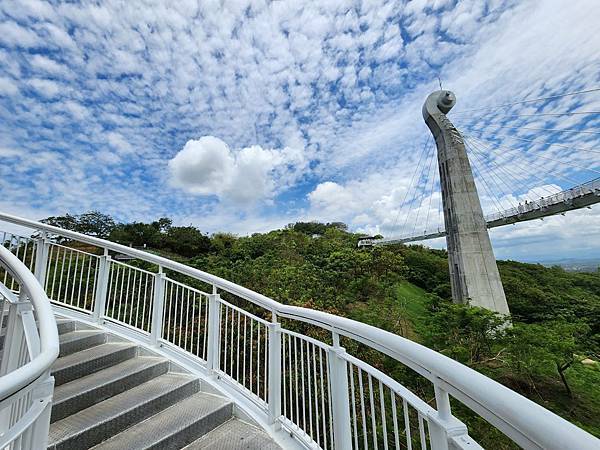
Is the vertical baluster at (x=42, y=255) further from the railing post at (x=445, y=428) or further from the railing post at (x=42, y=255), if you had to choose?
the railing post at (x=445, y=428)

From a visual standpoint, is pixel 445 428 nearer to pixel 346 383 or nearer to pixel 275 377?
pixel 346 383

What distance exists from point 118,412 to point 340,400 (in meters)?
1.92

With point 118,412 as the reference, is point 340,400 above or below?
above

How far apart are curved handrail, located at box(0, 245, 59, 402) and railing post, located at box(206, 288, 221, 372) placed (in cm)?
149

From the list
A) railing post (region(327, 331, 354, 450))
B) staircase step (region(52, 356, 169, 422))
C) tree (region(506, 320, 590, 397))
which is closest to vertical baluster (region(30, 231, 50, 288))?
staircase step (region(52, 356, 169, 422))

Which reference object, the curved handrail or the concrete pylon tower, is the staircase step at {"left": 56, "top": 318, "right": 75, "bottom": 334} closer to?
the curved handrail

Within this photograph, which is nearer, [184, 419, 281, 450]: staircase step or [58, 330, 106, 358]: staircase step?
[184, 419, 281, 450]: staircase step

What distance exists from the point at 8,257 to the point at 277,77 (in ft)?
21.9

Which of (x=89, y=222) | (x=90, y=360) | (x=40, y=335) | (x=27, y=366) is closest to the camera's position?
(x=27, y=366)

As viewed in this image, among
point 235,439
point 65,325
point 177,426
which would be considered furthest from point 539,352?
point 65,325

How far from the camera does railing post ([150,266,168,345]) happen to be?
337cm

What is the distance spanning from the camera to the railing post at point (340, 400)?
64.2 inches

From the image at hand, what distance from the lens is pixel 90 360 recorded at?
2.87 m

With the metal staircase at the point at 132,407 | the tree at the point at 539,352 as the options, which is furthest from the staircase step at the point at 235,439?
the tree at the point at 539,352
